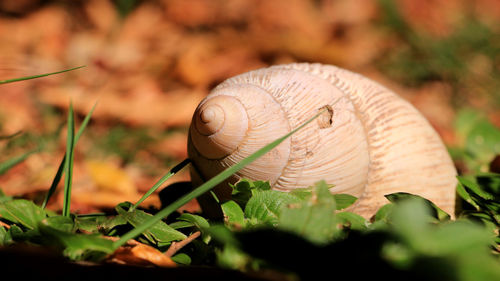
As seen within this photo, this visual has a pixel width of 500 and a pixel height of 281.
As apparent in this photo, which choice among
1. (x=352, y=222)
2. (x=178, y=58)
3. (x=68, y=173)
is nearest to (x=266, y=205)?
(x=352, y=222)

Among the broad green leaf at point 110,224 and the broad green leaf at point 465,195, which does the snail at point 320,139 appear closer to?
the broad green leaf at point 465,195

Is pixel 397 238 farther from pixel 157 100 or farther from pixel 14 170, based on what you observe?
pixel 157 100

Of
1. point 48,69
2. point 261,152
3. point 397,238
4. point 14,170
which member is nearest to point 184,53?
point 48,69

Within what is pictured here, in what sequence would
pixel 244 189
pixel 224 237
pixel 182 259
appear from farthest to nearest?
1. pixel 244 189
2. pixel 182 259
3. pixel 224 237

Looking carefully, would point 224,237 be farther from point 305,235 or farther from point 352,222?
point 352,222

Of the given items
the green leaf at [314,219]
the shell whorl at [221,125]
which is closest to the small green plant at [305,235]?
the green leaf at [314,219]

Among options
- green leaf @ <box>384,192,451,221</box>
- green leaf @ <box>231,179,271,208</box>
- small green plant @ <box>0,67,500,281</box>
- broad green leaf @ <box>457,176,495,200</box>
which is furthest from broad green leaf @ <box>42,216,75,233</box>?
broad green leaf @ <box>457,176,495,200</box>
